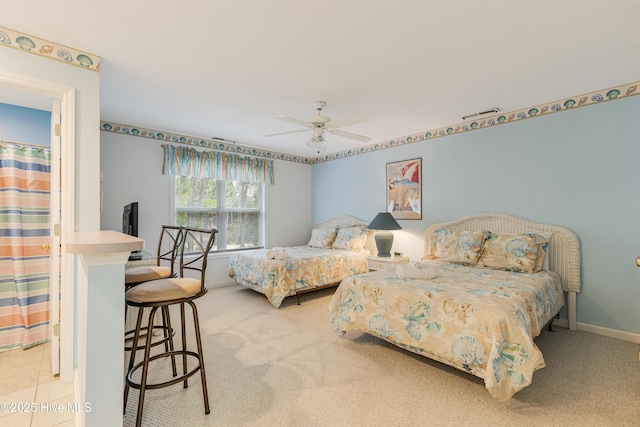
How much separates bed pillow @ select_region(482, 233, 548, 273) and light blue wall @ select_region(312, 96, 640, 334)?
1.38 ft

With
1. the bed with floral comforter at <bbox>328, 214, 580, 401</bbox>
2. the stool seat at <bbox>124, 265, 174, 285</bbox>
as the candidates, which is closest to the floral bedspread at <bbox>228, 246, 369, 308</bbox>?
the bed with floral comforter at <bbox>328, 214, 580, 401</bbox>

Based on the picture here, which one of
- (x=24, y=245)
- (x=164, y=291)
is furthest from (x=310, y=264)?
(x=24, y=245)

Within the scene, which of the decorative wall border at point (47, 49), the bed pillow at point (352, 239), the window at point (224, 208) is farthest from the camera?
the bed pillow at point (352, 239)

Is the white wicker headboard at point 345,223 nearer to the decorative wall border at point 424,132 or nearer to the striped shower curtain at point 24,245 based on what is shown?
the decorative wall border at point 424,132

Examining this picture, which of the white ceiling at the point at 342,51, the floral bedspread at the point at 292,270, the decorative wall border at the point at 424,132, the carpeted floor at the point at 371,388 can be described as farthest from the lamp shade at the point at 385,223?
the carpeted floor at the point at 371,388

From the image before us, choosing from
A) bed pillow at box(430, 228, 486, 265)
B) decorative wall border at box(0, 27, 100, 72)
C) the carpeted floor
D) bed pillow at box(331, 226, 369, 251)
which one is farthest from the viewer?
bed pillow at box(331, 226, 369, 251)

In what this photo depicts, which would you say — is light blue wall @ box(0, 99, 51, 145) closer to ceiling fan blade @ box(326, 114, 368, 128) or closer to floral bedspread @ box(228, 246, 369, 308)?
floral bedspread @ box(228, 246, 369, 308)

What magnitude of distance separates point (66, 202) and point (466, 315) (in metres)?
2.92

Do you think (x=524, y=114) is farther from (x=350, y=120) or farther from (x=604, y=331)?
(x=604, y=331)

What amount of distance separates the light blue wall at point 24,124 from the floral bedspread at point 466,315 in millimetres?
3204

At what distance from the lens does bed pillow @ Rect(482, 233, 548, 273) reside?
299 cm

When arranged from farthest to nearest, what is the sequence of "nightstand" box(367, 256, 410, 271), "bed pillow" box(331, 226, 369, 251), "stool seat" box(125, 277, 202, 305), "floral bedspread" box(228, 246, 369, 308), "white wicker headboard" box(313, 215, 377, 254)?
"white wicker headboard" box(313, 215, 377, 254), "bed pillow" box(331, 226, 369, 251), "nightstand" box(367, 256, 410, 271), "floral bedspread" box(228, 246, 369, 308), "stool seat" box(125, 277, 202, 305)

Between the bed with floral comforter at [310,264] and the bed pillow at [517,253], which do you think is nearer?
the bed pillow at [517,253]

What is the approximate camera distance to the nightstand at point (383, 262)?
4055mm
